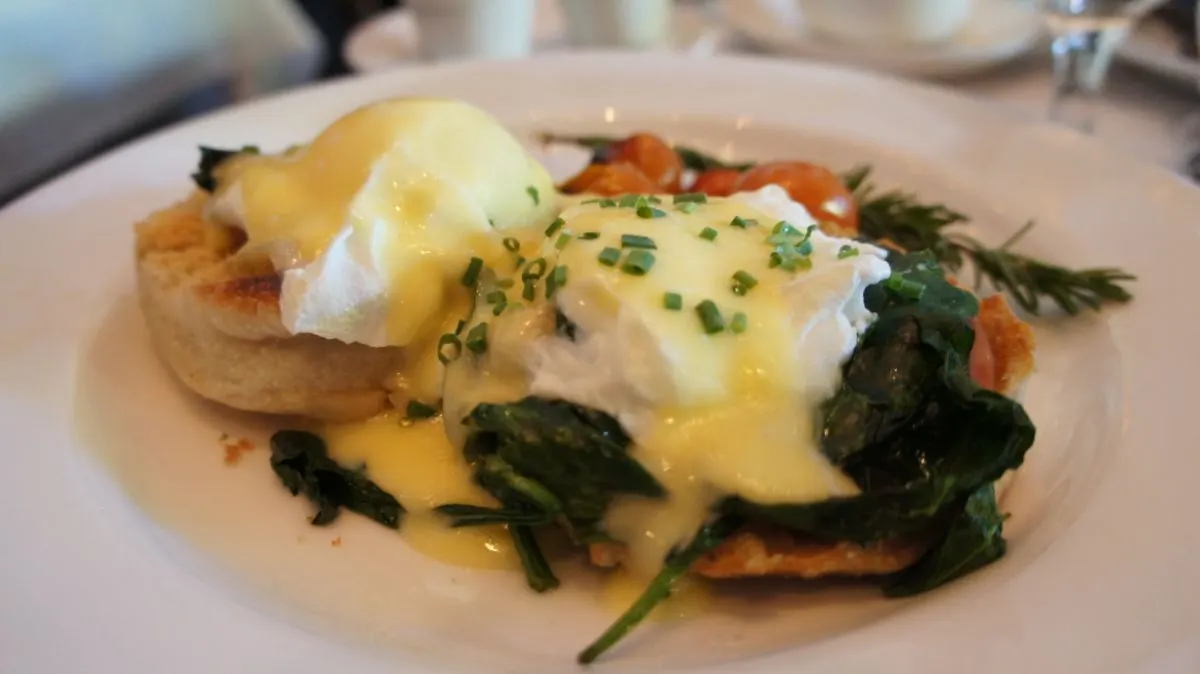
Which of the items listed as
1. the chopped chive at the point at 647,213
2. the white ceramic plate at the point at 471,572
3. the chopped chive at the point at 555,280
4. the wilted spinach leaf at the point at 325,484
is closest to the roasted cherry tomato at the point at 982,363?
the white ceramic plate at the point at 471,572

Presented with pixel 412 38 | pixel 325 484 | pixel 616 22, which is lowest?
pixel 412 38

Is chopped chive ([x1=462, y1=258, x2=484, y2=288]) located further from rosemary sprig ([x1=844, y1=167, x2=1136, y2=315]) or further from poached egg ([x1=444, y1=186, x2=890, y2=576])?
rosemary sprig ([x1=844, y1=167, x2=1136, y2=315])

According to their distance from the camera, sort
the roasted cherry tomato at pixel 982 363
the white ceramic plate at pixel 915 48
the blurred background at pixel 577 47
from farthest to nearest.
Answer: the white ceramic plate at pixel 915 48 < the blurred background at pixel 577 47 < the roasted cherry tomato at pixel 982 363

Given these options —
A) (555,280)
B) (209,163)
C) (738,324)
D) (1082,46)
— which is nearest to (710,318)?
(738,324)

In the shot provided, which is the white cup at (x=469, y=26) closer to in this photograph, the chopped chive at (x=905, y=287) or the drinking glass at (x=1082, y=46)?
the drinking glass at (x=1082, y=46)

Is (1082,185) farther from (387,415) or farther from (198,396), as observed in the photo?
(198,396)

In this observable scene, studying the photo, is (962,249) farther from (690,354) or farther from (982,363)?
(690,354)

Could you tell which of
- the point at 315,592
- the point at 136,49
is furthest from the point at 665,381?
the point at 136,49
